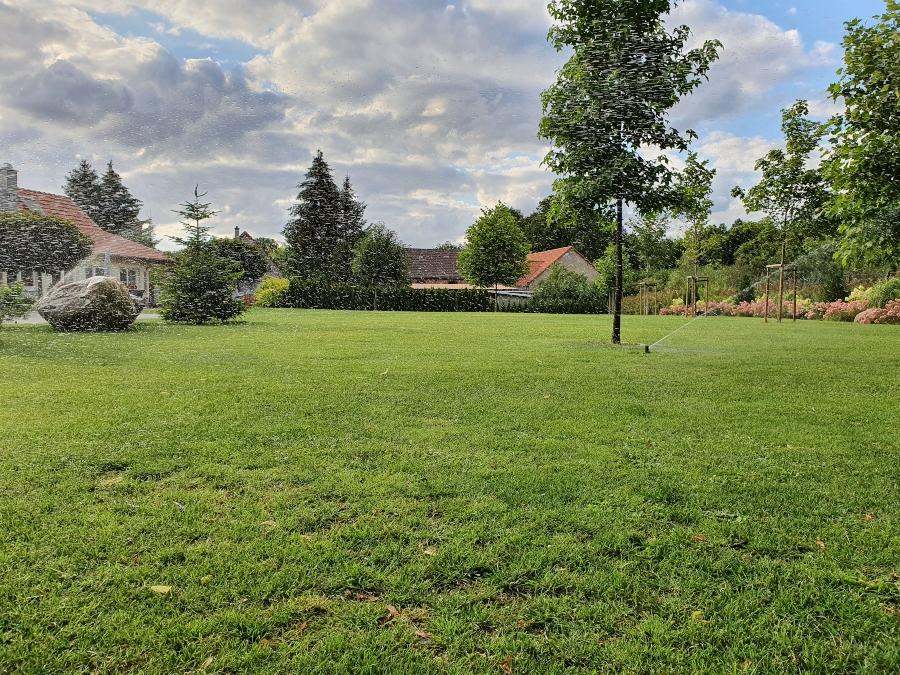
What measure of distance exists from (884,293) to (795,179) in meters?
5.94

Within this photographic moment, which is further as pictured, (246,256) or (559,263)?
(559,263)

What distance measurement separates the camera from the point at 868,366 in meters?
8.66

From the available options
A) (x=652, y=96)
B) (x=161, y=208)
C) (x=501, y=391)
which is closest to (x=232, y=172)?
(x=161, y=208)

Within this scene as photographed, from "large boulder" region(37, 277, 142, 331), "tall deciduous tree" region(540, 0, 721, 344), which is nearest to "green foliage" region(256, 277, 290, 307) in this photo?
"large boulder" region(37, 277, 142, 331)

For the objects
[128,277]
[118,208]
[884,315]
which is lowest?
[884,315]

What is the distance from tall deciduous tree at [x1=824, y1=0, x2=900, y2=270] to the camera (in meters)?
7.93

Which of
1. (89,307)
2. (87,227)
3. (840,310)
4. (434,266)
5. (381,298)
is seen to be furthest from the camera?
(434,266)

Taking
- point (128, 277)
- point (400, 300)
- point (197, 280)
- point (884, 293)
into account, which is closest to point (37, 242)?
point (197, 280)

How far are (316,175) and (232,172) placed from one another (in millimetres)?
29588

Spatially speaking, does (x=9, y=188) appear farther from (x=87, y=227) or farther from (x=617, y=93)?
(x=617, y=93)

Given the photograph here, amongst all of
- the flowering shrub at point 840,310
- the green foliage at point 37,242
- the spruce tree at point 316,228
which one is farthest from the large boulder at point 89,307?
the spruce tree at point 316,228

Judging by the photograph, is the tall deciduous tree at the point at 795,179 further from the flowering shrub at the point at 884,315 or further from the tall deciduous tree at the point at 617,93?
the tall deciduous tree at the point at 617,93

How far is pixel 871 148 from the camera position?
7.83 metres

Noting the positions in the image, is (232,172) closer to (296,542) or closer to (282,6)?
(282,6)
